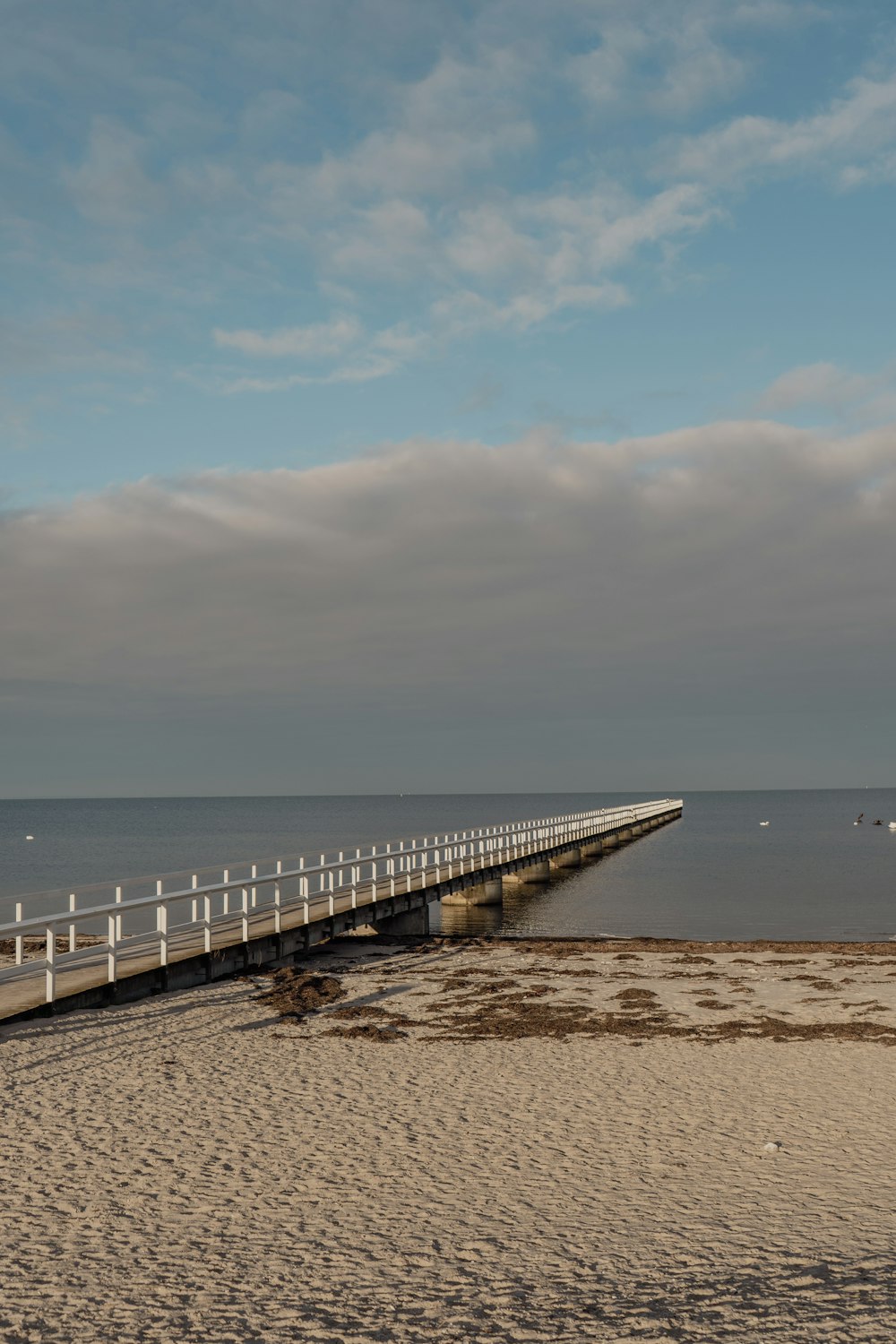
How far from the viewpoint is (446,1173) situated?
881 cm

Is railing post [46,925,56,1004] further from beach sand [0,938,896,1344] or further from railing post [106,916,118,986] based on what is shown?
railing post [106,916,118,986]

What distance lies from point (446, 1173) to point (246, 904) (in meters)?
11.8

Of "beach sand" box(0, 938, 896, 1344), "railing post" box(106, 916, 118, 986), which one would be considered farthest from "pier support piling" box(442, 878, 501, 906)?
"railing post" box(106, 916, 118, 986)

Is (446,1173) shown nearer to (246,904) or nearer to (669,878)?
(246,904)

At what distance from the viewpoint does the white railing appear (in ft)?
48.0

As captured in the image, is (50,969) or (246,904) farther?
(246,904)

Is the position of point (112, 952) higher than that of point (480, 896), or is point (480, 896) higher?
point (112, 952)

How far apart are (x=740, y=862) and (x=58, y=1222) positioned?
209ft

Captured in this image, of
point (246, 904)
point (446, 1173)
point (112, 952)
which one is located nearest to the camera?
point (446, 1173)

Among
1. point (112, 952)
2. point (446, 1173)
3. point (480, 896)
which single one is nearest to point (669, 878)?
point (480, 896)

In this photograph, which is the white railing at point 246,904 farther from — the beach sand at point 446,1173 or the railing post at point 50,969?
the beach sand at point 446,1173

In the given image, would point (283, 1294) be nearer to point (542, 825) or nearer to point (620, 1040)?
point (620, 1040)

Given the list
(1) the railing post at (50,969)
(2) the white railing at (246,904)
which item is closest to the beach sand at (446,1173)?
(1) the railing post at (50,969)

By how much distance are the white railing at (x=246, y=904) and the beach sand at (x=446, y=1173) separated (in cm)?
114
